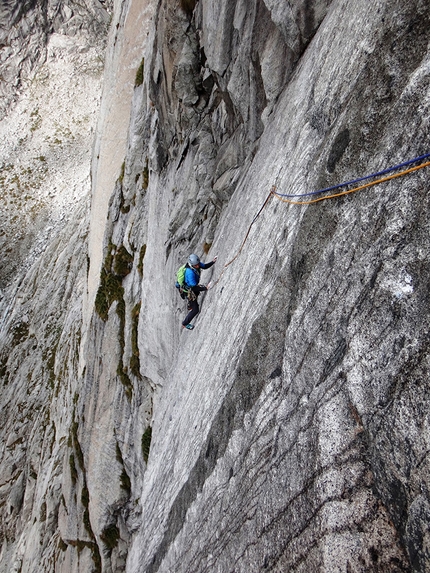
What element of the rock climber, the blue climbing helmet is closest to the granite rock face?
the rock climber

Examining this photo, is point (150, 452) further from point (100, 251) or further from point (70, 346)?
point (70, 346)

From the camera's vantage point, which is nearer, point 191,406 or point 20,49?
point 191,406

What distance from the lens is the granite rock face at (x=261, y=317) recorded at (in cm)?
420

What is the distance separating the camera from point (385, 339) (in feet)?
13.9

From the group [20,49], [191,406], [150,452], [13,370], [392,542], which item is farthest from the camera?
[20,49]

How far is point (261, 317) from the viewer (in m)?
7.21

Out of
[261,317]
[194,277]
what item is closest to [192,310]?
[194,277]

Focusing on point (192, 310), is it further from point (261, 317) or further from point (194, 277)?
point (261, 317)

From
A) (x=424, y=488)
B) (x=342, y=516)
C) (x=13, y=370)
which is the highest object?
(x=424, y=488)

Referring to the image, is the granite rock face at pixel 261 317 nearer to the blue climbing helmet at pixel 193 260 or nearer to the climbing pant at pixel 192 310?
the climbing pant at pixel 192 310

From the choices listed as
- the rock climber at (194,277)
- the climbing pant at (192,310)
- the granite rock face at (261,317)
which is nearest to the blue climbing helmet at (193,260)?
the rock climber at (194,277)

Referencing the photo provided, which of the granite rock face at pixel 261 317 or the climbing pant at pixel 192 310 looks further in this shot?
the climbing pant at pixel 192 310

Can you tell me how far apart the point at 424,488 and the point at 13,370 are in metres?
36.1

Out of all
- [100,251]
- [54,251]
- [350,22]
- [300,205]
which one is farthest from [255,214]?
[54,251]
